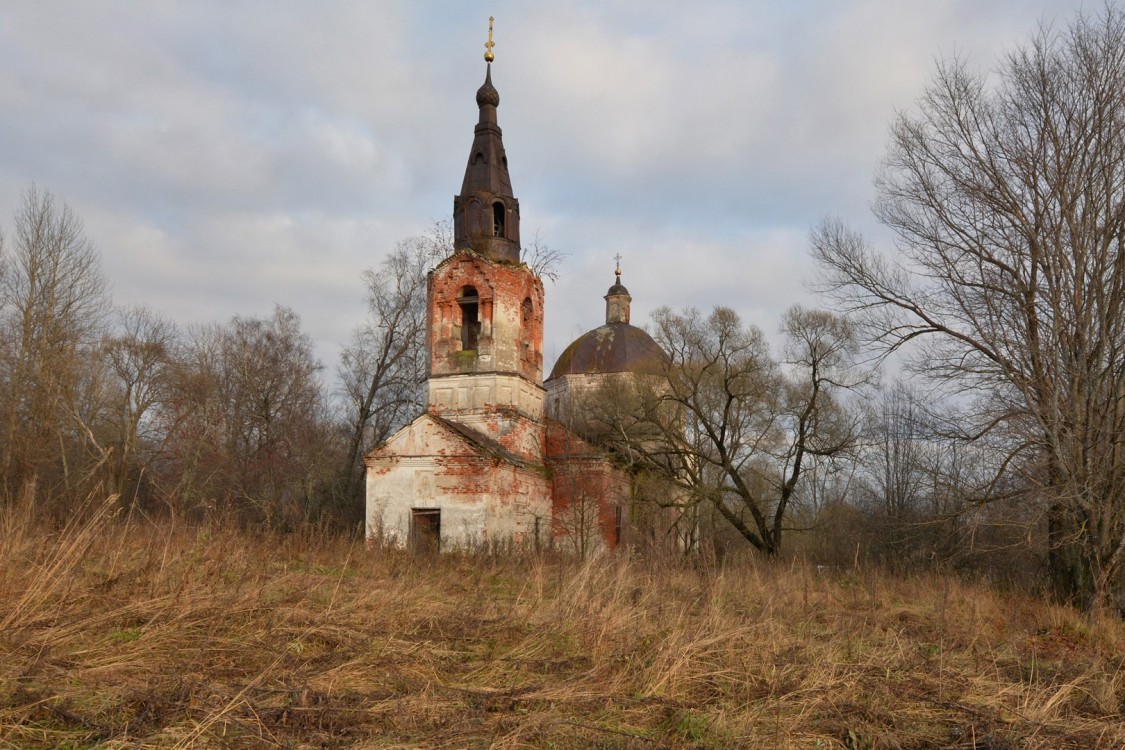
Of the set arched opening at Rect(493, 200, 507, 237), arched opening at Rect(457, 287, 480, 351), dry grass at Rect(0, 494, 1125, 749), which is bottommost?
dry grass at Rect(0, 494, 1125, 749)

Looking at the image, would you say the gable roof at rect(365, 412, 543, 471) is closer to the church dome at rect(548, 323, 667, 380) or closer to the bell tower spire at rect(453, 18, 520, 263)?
the bell tower spire at rect(453, 18, 520, 263)

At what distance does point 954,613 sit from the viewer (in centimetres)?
1060

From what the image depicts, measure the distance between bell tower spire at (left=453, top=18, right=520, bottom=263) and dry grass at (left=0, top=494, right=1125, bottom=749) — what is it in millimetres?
16996

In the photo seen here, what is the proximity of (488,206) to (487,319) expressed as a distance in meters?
3.36

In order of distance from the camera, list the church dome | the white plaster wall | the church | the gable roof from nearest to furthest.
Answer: the gable roof → the church → the white plaster wall → the church dome

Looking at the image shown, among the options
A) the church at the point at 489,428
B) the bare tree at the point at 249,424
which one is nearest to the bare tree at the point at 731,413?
the church at the point at 489,428

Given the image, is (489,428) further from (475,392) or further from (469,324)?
(469,324)

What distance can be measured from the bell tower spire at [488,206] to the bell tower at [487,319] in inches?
1.1

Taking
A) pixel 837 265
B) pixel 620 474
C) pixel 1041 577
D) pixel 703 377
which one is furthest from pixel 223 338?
pixel 1041 577

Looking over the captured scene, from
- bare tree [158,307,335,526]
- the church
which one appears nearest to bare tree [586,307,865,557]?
the church

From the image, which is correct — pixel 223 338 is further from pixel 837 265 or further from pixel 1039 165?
pixel 1039 165

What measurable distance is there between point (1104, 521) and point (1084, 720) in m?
8.31

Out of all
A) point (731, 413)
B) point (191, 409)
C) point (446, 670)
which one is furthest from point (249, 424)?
point (446, 670)

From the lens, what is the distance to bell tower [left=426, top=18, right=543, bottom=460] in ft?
76.0
